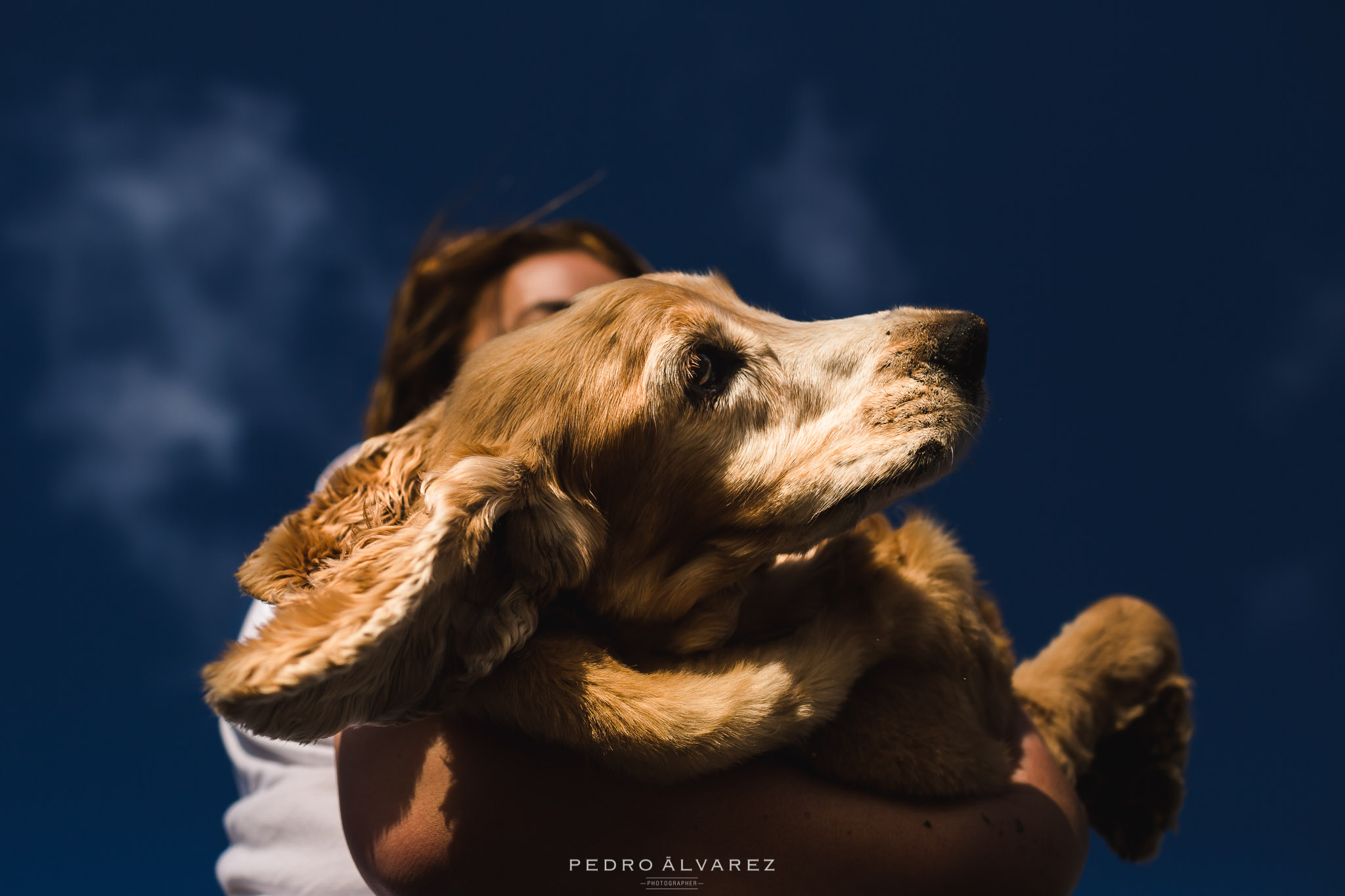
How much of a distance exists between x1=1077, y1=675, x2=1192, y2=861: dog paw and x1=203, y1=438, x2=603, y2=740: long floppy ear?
8.23 feet

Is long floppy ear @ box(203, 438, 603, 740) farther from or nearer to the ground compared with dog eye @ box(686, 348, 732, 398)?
nearer to the ground

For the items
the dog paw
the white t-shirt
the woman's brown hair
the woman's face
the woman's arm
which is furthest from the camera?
the woman's brown hair

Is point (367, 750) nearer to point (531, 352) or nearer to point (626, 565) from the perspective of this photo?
point (626, 565)

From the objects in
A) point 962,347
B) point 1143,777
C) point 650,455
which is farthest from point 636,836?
point 1143,777

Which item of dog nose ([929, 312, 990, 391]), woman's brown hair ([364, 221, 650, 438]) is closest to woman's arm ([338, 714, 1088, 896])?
dog nose ([929, 312, 990, 391])

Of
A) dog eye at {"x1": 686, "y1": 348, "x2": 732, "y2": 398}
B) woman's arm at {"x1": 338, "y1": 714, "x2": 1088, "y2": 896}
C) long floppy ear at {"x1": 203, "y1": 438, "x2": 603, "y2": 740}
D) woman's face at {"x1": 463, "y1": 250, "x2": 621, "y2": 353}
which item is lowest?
Answer: woman's arm at {"x1": 338, "y1": 714, "x2": 1088, "y2": 896}

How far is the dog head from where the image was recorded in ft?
6.35

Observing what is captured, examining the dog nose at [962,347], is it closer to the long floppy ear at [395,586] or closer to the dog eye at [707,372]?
Result: the dog eye at [707,372]

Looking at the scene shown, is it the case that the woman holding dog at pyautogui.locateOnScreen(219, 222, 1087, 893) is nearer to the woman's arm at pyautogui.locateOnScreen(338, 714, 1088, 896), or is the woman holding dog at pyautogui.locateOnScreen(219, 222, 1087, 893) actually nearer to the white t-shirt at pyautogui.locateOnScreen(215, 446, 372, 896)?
the woman's arm at pyautogui.locateOnScreen(338, 714, 1088, 896)

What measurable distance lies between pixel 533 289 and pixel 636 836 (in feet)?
9.43

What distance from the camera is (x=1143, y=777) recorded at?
3262mm

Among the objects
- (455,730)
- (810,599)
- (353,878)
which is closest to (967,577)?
(810,599)

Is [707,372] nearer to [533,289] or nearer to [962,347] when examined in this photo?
[962,347]

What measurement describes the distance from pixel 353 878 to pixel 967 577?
239cm
